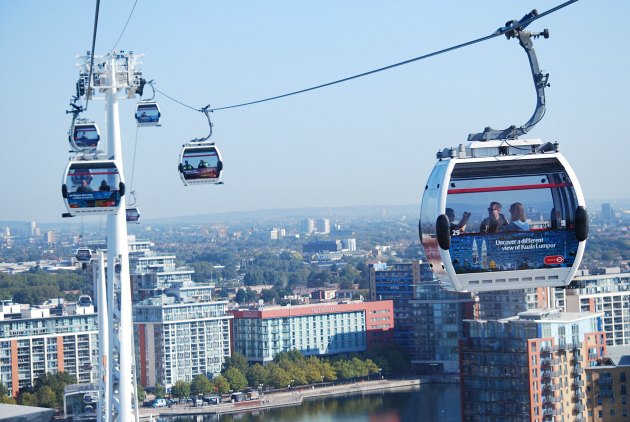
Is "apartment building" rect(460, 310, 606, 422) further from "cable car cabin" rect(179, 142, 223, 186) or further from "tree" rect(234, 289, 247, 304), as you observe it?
"tree" rect(234, 289, 247, 304)

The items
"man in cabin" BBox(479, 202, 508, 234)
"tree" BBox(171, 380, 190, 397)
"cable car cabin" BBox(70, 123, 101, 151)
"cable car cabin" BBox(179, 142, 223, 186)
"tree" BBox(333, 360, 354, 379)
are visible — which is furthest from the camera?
"tree" BBox(333, 360, 354, 379)

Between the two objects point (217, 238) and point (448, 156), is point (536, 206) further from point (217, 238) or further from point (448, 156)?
point (217, 238)

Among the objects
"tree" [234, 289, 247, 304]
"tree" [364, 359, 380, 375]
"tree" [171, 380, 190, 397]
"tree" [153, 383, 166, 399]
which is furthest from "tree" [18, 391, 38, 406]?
"tree" [234, 289, 247, 304]

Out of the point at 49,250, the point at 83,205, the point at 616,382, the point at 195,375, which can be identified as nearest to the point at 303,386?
the point at 195,375

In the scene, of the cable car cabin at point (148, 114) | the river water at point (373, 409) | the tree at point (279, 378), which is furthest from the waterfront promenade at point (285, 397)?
the cable car cabin at point (148, 114)

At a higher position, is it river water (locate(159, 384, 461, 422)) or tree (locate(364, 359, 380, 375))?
tree (locate(364, 359, 380, 375))

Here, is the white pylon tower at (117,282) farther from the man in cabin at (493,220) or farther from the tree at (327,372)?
the tree at (327,372)
